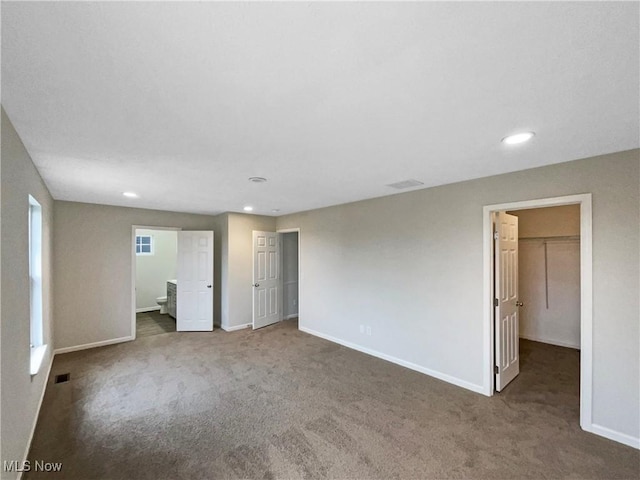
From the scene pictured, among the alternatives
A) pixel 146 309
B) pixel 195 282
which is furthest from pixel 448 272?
pixel 146 309

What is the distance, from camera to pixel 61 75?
122 cm

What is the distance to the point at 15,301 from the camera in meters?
1.80

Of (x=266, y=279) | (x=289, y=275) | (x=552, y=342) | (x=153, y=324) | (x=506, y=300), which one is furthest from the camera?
(x=289, y=275)

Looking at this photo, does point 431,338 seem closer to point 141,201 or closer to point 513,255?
point 513,255

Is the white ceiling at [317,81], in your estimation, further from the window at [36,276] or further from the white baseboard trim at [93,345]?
the white baseboard trim at [93,345]

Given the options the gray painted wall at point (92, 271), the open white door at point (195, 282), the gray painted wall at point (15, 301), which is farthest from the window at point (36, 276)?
the open white door at point (195, 282)

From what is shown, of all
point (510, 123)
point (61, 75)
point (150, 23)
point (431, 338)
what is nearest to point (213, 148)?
point (61, 75)

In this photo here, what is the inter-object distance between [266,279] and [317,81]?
488 centimetres

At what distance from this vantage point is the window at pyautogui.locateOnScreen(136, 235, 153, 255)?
23.4 ft

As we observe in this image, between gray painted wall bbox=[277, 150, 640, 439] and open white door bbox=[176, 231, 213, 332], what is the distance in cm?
178

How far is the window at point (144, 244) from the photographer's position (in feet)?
23.4

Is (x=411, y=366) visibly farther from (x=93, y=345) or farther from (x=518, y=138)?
(x=93, y=345)

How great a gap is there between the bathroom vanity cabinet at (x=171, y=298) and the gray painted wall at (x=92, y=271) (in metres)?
1.63

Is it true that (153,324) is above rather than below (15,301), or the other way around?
below
